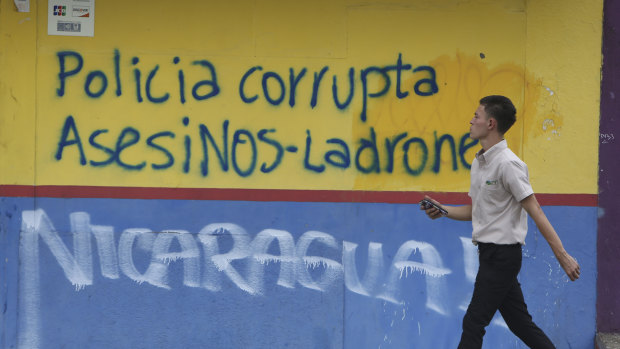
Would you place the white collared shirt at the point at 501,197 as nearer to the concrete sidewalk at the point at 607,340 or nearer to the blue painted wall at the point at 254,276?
the blue painted wall at the point at 254,276

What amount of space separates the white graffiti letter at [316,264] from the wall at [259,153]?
0.01m

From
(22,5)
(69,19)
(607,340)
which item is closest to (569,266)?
(607,340)

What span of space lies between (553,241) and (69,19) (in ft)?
11.8

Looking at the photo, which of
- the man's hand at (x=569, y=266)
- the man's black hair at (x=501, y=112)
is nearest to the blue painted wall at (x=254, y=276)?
the man's black hair at (x=501, y=112)

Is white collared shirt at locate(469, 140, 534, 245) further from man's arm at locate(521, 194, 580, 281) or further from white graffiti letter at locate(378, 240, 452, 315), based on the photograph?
white graffiti letter at locate(378, 240, 452, 315)

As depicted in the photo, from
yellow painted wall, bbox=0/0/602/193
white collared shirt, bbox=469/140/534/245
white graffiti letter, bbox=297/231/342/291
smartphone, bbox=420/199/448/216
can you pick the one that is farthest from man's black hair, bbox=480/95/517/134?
white graffiti letter, bbox=297/231/342/291

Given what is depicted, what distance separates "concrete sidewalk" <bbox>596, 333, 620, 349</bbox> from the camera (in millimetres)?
5195

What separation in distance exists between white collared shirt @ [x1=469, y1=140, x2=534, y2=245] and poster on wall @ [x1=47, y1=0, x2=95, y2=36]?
294 centimetres

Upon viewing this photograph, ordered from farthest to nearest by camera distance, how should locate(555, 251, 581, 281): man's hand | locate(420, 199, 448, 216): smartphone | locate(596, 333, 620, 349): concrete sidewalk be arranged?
1. locate(596, 333, 620, 349): concrete sidewalk
2. locate(420, 199, 448, 216): smartphone
3. locate(555, 251, 581, 281): man's hand

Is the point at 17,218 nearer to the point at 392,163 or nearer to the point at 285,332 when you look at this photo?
the point at 285,332

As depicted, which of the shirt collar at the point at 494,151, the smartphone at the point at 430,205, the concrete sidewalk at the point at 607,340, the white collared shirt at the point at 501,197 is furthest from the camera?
the concrete sidewalk at the point at 607,340

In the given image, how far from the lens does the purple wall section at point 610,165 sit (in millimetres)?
5363

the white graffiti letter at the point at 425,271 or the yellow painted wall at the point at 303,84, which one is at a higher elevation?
the yellow painted wall at the point at 303,84

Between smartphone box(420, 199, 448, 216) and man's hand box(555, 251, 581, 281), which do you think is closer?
man's hand box(555, 251, 581, 281)
